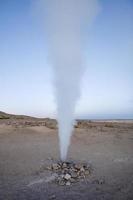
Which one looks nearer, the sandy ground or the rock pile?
the sandy ground

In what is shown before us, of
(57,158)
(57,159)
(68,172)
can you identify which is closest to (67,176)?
(68,172)

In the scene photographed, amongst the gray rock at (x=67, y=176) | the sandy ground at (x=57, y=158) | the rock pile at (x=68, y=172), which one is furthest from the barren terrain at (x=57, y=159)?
the gray rock at (x=67, y=176)

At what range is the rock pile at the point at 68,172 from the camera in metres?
10.7

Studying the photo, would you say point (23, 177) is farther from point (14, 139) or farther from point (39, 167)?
point (14, 139)

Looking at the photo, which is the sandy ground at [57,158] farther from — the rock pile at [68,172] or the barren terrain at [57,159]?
the rock pile at [68,172]

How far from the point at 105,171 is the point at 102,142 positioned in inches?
296

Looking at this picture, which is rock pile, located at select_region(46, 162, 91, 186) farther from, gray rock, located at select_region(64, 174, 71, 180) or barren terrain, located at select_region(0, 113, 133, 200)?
barren terrain, located at select_region(0, 113, 133, 200)

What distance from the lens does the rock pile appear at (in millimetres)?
10672

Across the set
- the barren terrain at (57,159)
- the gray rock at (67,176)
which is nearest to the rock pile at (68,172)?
the gray rock at (67,176)

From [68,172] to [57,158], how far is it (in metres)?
2.96

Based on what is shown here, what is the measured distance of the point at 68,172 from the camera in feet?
37.3

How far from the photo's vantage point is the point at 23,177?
11.6 meters

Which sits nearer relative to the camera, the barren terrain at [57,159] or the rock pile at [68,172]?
the barren terrain at [57,159]

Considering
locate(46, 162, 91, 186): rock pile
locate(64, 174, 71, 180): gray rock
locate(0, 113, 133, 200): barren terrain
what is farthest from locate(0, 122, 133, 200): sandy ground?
locate(64, 174, 71, 180): gray rock
